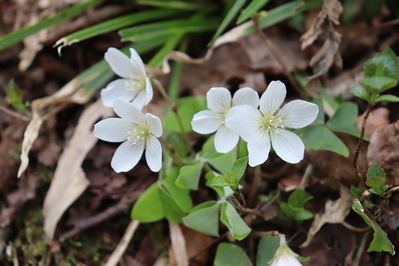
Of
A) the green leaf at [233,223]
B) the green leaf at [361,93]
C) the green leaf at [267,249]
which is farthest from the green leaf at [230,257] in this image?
the green leaf at [361,93]

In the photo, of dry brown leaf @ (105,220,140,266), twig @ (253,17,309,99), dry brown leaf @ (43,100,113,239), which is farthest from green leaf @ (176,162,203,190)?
twig @ (253,17,309,99)

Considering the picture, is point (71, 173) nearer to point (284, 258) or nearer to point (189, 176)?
point (189, 176)

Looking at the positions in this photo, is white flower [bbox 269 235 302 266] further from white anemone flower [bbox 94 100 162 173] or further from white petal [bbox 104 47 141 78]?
white petal [bbox 104 47 141 78]

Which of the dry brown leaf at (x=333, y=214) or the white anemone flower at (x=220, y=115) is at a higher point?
the white anemone flower at (x=220, y=115)

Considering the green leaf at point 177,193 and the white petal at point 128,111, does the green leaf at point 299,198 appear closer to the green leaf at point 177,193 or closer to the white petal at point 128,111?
the green leaf at point 177,193

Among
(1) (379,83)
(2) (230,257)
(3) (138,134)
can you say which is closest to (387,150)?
(1) (379,83)

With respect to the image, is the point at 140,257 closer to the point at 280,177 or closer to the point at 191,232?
the point at 191,232
